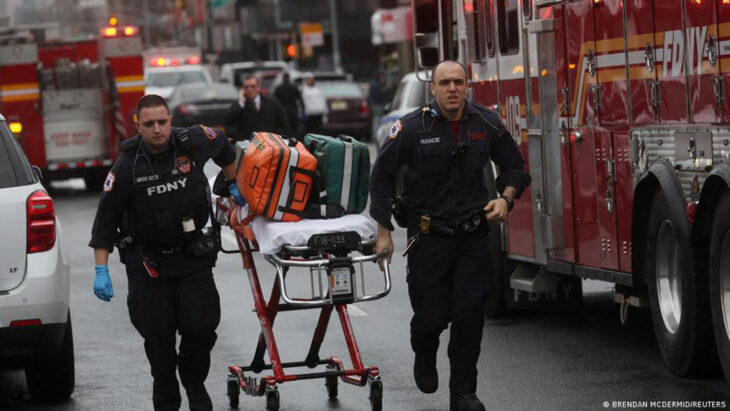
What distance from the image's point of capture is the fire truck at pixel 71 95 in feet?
84.1

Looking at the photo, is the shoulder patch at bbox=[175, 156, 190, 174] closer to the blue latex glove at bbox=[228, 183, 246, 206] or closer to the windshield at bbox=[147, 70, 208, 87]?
the blue latex glove at bbox=[228, 183, 246, 206]

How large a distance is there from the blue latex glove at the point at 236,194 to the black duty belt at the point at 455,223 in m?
0.92

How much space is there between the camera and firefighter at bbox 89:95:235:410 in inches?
309

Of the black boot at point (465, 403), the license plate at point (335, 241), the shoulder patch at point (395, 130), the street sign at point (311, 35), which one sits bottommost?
the black boot at point (465, 403)

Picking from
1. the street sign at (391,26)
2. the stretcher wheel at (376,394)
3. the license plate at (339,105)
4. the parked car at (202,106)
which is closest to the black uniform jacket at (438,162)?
the stretcher wheel at (376,394)

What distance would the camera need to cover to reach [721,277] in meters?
8.09

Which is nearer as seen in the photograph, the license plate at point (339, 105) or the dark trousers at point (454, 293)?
the dark trousers at point (454, 293)

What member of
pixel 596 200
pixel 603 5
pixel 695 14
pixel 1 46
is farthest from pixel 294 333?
pixel 1 46

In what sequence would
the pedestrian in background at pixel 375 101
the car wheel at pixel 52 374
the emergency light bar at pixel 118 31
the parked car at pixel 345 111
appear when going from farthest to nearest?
1. the pedestrian in background at pixel 375 101
2. the parked car at pixel 345 111
3. the emergency light bar at pixel 118 31
4. the car wheel at pixel 52 374

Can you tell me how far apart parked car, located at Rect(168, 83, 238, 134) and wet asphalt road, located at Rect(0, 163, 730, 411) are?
1916cm

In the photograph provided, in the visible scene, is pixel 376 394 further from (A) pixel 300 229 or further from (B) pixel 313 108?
(B) pixel 313 108

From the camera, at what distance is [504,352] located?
10219mm

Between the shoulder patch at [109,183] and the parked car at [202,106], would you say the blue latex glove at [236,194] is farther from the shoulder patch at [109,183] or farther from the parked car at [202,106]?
the parked car at [202,106]

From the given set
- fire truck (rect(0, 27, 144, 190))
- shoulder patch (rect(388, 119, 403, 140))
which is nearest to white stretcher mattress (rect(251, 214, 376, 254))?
shoulder patch (rect(388, 119, 403, 140))
